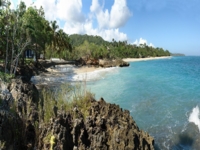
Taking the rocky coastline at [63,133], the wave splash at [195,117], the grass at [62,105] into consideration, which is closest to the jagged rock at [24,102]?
the rocky coastline at [63,133]

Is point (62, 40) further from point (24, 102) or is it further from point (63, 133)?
point (63, 133)

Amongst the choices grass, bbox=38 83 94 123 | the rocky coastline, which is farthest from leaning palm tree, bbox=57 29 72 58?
the rocky coastline

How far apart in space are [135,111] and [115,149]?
7.70 m

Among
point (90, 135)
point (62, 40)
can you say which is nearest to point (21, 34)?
point (90, 135)

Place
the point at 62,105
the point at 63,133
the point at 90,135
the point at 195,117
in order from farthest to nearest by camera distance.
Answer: the point at 195,117, the point at 62,105, the point at 90,135, the point at 63,133

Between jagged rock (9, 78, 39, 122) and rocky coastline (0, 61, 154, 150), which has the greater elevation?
jagged rock (9, 78, 39, 122)

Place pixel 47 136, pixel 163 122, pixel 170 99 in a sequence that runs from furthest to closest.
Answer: pixel 170 99 → pixel 163 122 → pixel 47 136

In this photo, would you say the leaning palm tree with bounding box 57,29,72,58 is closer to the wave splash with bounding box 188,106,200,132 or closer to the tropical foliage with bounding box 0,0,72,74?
the tropical foliage with bounding box 0,0,72,74

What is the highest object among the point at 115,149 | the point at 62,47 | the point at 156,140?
the point at 62,47

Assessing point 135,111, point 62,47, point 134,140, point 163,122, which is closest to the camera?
point 134,140

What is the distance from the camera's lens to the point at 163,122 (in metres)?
10.7

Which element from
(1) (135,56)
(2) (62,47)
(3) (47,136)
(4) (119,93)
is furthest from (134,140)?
(1) (135,56)

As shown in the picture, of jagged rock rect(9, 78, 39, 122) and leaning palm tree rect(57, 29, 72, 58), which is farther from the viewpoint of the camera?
leaning palm tree rect(57, 29, 72, 58)

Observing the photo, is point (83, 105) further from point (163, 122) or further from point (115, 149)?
point (163, 122)
